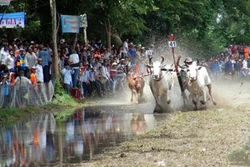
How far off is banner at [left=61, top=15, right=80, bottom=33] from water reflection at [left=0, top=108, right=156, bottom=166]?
6875 millimetres

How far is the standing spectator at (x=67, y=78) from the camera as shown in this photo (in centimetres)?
2701

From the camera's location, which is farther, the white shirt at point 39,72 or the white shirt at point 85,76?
the white shirt at point 85,76

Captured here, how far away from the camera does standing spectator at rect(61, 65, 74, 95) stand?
27.0m

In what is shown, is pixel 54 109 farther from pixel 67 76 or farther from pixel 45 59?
pixel 67 76

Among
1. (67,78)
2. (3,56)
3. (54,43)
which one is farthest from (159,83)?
(67,78)

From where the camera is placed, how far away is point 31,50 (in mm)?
24562

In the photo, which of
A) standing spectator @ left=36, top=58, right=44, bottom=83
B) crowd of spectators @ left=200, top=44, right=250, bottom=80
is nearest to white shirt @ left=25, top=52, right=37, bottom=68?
standing spectator @ left=36, top=58, right=44, bottom=83

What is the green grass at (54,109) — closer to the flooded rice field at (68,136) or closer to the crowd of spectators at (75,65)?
the flooded rice field at (68,136)

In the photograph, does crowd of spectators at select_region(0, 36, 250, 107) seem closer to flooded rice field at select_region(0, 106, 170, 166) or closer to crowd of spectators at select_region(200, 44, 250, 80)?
flooded rice field at select_region(0, 106, 170, 166)

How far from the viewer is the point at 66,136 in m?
15.9

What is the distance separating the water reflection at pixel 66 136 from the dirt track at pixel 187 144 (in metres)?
0.58

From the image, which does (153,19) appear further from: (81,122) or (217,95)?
(81,122)

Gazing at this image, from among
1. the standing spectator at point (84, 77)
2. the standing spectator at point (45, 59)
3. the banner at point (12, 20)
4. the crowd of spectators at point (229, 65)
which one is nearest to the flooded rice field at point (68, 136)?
the banner at point (12, 20)

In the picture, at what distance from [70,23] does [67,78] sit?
270 cm
